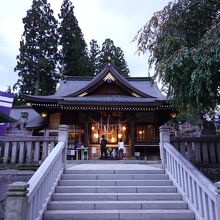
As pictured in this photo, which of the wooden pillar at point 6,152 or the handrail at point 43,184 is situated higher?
the wooden pillar at point 6,152

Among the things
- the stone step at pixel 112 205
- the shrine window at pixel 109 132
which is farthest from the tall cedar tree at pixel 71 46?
the stone step at pixel 112 205

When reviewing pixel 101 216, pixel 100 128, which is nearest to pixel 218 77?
pixel 101 216

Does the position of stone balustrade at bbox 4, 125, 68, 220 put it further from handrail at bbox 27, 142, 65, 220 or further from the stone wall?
the stone wall

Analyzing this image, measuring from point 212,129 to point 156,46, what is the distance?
4.74 metres

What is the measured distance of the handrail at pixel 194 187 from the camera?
14.3 feet

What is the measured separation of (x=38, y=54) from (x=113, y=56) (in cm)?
1347

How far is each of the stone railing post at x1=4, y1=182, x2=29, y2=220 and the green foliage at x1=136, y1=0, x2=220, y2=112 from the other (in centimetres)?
404

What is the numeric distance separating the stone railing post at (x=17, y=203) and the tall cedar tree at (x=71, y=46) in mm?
31632

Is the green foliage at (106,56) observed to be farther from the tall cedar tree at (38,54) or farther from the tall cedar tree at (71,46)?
the tall cedar tree at (38,54)

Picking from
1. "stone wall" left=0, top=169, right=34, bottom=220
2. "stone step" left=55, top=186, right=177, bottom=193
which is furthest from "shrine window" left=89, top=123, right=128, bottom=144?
"stone step" left=55, top=186, right=177, bottom=193

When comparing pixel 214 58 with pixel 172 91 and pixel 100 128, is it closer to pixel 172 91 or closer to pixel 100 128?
pixel 172 91

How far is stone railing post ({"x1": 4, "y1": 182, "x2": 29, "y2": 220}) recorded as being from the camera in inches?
157

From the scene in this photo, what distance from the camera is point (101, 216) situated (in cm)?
510

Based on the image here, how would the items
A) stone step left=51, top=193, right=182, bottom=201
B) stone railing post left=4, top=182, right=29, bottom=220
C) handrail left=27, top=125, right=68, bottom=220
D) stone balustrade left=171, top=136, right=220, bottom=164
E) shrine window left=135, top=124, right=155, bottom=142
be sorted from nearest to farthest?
stone railing post left=4, top=182, right=29, bottom=220, handrail left=27, top=125, right=68, bottom=220, stone step left=51, top=193, right=182, bottom=201, stone balustrade left=171, top=136, right=220, bottom=164, shrine window left=135, top=124, right=155, bottom=142
